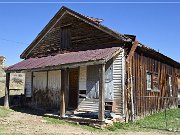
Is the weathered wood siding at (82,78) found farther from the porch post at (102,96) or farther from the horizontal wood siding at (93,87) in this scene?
the porch post at (102,96)

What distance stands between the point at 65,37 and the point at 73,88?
11.5 ft

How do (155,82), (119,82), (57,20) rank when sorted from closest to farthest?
1. (119,82)
2. (155,82)
3. (57,20)

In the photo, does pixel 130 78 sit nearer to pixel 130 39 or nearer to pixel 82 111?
pixel 130 39

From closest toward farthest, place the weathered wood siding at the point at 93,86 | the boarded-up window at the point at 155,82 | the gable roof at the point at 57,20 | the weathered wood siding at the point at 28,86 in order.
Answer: the weathered wood siding at the point at 93,86
the gable roof at the point at 57,20
the boarded-up window at the point at 155,82
the weathered wood siding at the point at 28,86

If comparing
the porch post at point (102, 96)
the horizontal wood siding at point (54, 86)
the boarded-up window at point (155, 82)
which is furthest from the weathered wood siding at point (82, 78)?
the boarded-up window at point (155, 82)

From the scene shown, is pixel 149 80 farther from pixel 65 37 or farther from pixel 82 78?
pixel 65 37

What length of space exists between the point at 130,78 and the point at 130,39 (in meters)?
2.03

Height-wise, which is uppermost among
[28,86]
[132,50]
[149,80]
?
[132,50]

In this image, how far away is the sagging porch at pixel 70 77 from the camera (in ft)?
43.2

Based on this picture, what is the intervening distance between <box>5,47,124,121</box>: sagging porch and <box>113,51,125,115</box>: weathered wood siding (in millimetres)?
483

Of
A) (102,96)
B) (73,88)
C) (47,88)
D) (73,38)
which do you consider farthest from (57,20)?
(102,96)

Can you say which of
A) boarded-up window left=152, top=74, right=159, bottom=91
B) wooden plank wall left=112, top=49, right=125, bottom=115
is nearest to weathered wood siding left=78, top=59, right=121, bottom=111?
wooden plank wall left=112, top=49, right=125, bottom=115

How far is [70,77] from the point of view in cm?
1753

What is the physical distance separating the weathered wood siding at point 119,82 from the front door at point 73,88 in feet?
8.90
